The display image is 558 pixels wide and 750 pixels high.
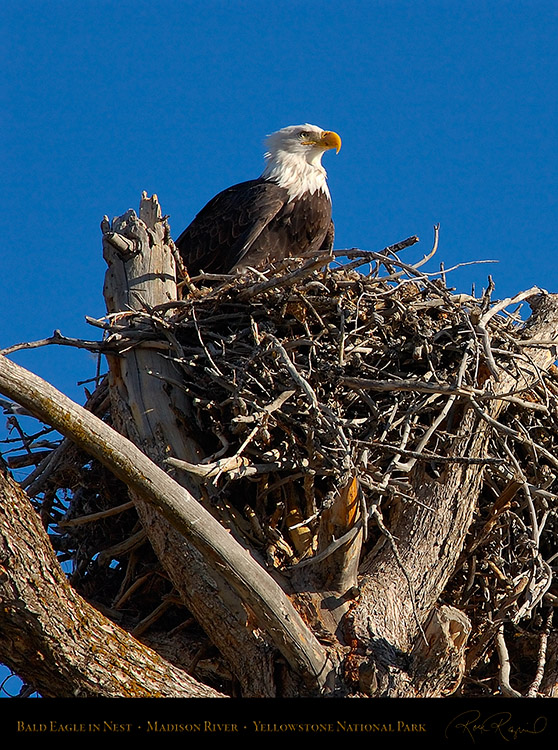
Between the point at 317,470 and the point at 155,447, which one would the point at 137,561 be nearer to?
the point at 155,447

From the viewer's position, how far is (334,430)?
15.3ft

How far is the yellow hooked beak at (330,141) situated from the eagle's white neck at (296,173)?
8cm

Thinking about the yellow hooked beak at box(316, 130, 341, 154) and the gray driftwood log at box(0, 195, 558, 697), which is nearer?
the gray driftwood log at box(0, 195, 558, 697)

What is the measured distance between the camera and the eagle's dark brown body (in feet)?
24.2

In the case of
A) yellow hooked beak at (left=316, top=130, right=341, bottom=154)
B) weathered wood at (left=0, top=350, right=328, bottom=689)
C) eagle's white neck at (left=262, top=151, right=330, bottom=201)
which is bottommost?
weathered wood at (left=0, top=350, right=328, bottom=689)

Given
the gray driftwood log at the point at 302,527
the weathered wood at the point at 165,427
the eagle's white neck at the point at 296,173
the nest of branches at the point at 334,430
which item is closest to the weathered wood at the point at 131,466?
the gray driftwood log at the point at 302,527

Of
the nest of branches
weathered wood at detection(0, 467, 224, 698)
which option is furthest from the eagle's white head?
weathered wood at detection(0, 467, 224, 698)

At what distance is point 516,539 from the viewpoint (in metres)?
5.68

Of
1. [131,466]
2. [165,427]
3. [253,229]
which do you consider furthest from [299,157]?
[131,466]

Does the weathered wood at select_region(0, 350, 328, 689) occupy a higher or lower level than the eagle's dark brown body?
lower

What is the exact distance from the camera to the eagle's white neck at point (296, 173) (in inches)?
315

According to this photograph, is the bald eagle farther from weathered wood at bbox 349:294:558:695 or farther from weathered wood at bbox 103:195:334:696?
weathered wood at bbox 349:294:558:695

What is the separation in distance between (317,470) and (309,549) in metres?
0.45

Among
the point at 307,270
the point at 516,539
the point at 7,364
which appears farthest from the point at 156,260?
the point at 516,539
